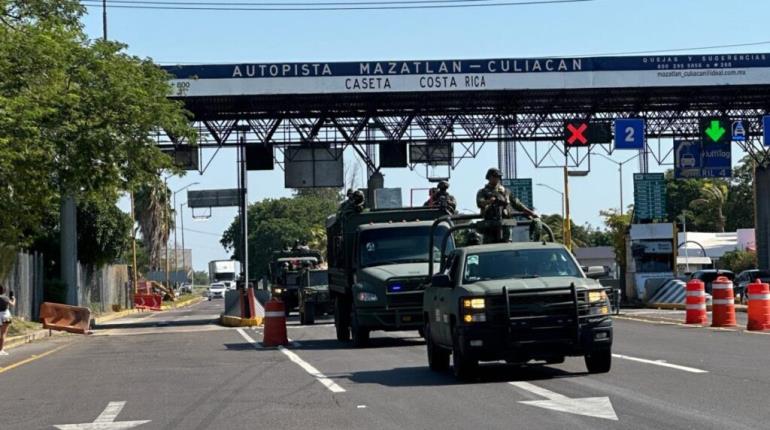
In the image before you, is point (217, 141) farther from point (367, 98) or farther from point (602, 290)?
point (602, 290)

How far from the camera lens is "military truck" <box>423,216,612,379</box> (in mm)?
14227

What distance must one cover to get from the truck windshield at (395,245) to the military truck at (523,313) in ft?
25.9

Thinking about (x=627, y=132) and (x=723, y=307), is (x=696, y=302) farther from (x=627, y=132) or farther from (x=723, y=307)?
(x=627, y=132)

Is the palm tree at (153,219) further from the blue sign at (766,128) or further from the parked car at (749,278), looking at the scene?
the blue sign at (766,128)

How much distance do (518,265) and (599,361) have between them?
1.59 m

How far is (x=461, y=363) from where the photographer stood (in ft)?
48.2

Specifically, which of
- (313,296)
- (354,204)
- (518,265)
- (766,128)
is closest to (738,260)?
(766,128)

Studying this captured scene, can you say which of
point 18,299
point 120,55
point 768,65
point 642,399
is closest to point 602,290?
point 642,399

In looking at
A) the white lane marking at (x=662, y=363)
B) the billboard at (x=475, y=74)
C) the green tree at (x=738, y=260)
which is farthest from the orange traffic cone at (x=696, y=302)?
the green tree at (x=738, y=260)

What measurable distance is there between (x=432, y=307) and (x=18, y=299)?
1042 inches

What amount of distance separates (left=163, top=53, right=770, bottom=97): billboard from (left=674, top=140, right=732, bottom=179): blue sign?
591 centimetres

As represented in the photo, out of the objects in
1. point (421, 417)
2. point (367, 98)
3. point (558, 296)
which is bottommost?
point (421, 417)

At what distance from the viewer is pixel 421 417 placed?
1179cm

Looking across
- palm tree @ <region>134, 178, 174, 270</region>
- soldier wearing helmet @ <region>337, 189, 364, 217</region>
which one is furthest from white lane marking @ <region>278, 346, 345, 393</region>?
palm tree @ <region>134, 178, 174, 270</region>
